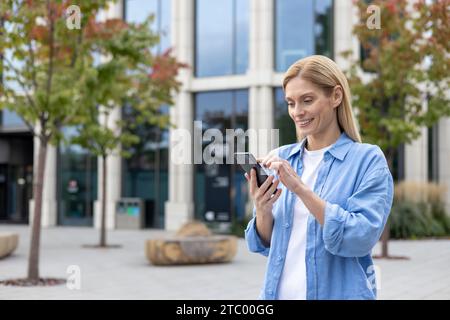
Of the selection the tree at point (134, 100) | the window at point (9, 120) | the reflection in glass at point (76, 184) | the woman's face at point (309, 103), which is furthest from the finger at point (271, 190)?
the window at point (9, 120)

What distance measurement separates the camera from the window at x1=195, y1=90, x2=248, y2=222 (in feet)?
77.2

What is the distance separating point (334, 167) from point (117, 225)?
931 inches

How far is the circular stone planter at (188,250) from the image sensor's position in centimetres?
1298

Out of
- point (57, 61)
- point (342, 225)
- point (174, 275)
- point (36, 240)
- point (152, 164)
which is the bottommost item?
point (174, 275)

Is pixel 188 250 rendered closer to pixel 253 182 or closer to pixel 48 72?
pixel 48 72

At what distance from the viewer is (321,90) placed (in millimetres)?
2289

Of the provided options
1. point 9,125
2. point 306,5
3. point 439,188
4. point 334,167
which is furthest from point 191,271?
point 9,125

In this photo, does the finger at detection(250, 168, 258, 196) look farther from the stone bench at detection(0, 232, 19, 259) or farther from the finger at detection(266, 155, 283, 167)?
the stone bench at detection(0, 232, 19, 259)

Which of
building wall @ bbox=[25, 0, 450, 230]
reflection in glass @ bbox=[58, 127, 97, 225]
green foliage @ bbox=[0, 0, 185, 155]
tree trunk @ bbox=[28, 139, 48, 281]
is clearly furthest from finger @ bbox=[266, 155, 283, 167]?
reflection in glass @ bbox=[58, 127, 97, 225]

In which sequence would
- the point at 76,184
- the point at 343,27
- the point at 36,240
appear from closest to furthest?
the point at 36,240 < the point at 343,27 < the point at 76,184

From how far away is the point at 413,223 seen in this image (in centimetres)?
1992

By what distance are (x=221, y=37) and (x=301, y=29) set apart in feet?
9.89

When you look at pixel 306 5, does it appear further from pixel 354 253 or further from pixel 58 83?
pixel 354 253

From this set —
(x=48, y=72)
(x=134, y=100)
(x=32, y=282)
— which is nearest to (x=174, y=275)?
(x=32, y=282)
